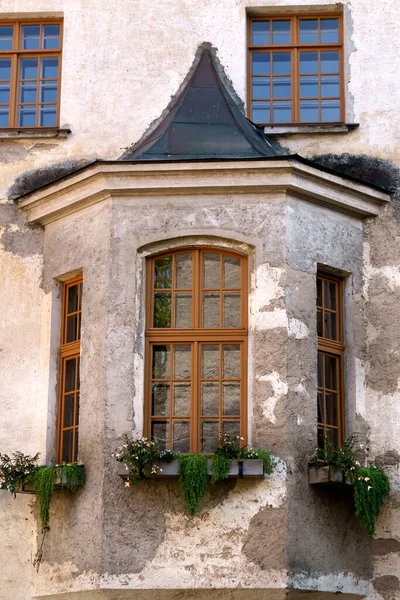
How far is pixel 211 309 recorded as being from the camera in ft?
54.6

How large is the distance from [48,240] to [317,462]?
14.8ft

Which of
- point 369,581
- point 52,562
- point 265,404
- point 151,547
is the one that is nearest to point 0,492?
point 52,562

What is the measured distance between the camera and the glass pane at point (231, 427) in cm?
1620

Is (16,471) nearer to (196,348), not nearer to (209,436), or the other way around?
(209,436)

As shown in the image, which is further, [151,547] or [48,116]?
[48,116]

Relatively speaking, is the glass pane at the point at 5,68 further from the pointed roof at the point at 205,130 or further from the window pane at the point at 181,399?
the window pane at the point at 181,399

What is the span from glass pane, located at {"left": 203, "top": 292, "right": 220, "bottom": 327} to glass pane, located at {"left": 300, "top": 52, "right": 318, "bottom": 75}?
3.72 meters

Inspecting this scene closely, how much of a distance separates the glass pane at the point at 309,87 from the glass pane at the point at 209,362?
397 cm

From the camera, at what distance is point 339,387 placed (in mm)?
16922

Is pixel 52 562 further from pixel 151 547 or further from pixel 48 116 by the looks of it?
pixel 48 116

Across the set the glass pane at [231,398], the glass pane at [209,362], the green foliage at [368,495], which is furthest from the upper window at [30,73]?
the green foliage at [368,495]

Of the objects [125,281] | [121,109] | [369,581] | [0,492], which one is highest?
[121,109]

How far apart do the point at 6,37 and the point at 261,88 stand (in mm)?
3506

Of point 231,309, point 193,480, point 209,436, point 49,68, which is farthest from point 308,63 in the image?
point 193,480
